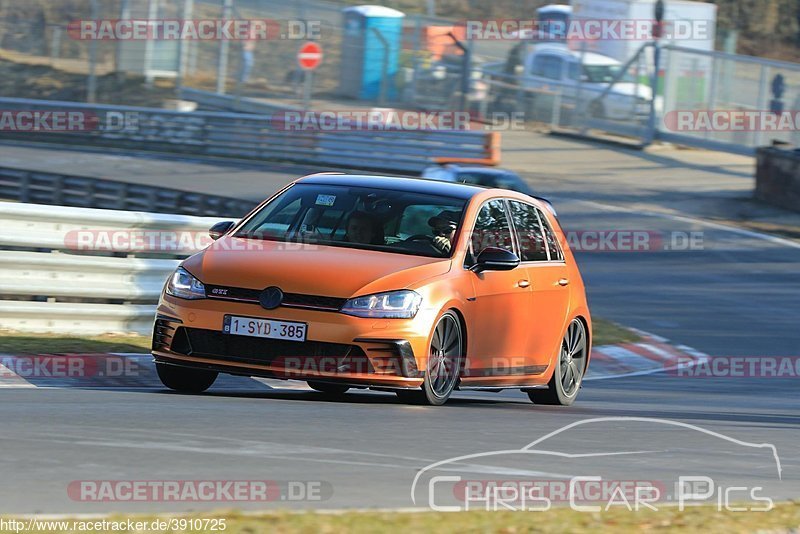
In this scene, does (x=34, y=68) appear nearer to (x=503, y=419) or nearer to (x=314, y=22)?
(x=314, y=22)

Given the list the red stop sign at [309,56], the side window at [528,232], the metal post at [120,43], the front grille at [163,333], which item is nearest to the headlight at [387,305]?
the front grille at [163,333]

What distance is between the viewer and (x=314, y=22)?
140 feet

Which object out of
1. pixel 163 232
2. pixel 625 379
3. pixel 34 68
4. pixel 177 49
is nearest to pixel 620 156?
pixel 177 49

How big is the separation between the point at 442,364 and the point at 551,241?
2.18 meters

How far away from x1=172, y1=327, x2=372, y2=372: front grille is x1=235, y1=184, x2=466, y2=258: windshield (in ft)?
3.09

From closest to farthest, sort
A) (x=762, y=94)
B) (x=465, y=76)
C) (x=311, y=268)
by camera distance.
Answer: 1. (x=311, y=268)
2. (x=762, y=94)
3. (x=465, y=76)

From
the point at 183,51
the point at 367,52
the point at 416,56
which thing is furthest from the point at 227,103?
the point at 416,56

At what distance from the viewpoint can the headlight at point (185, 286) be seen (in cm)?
839

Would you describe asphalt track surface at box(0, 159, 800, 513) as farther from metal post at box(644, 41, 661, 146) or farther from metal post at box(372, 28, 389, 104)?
metal post at box(372, 28, 389, 104)

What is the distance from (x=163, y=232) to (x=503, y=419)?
4365 millimetres

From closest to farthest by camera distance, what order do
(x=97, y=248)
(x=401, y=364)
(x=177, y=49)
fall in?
(x=401, y=364) < (x=97, y=248) < (x=177, y=49)

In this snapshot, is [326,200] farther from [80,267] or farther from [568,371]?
[80,267]

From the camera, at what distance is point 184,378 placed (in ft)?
29.0

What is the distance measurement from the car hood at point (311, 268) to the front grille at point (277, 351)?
0.30 m
